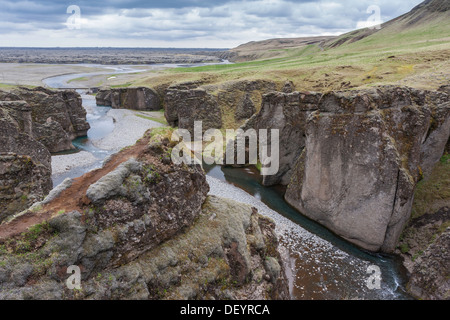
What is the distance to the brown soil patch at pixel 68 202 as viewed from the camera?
10.6 m

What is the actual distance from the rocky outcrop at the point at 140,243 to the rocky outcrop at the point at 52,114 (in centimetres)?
3837

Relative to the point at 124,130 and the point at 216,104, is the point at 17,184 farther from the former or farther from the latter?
the point at 216,104

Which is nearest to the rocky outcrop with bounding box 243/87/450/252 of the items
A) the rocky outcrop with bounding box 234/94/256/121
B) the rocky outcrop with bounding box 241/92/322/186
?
the rocky outcrop with bounding box 241/92/322/186

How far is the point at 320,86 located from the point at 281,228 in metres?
42.8

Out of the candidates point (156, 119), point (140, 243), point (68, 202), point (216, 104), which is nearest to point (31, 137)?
point (68, 202)

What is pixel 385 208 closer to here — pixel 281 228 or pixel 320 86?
pixel 281 228

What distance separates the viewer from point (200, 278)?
42.1 ft

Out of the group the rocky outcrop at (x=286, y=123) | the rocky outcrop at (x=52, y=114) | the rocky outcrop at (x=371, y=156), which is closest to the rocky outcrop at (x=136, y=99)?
the rocky outcrop at (x=52, y=114)

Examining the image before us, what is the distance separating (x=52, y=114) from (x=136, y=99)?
34.1 m

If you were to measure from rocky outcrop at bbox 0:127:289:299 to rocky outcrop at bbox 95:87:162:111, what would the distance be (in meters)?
70.6

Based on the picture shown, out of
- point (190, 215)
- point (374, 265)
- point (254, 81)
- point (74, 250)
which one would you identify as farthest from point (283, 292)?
point (254, 81)

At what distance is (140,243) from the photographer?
12094 millimetres

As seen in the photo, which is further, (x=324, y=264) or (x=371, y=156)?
(x=371, y=156)

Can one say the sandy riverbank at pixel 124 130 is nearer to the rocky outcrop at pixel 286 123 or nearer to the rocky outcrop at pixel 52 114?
the rocky outcrop at pixel 52 114
